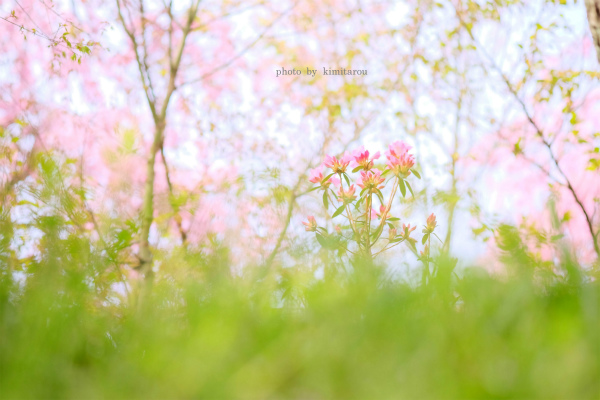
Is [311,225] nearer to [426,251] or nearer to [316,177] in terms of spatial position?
[316,177]

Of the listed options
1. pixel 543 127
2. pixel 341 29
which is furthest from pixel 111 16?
pixel 543 127

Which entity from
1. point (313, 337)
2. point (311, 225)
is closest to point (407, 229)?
point (311, 225)

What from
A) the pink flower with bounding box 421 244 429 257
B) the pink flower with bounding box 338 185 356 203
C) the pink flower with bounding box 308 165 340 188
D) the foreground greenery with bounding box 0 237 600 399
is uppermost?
the pink flower with bounding box 308 165 340 188

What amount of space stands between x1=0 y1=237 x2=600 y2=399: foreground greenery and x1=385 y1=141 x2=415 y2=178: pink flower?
109 centimetres

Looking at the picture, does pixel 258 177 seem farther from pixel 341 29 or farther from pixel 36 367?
pixel 36 367

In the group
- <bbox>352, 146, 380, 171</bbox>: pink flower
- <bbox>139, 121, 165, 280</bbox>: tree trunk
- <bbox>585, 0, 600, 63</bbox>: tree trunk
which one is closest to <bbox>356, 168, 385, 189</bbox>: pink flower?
<bbox>352, 146, 380, 171</bbox>: pink flower

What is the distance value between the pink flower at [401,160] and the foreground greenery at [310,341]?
109 cm

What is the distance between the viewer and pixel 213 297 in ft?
2.87

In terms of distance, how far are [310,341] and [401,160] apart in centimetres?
150

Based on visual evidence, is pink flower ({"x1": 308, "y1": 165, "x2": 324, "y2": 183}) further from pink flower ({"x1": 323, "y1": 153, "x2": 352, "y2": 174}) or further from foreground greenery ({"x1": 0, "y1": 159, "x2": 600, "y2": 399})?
foreground greenery ({"x1": 0, "y1": 159, "x2": 600, "y2": 399})

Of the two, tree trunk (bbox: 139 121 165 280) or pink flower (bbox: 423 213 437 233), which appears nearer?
pink flower (bbox: 423 213 437 233)

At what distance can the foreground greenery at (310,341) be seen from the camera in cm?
59

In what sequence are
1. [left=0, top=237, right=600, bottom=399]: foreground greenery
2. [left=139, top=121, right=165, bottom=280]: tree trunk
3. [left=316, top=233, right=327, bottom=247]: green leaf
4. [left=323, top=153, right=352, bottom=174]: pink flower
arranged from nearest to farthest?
[left=0, top=237, right=600, bottom=399]: foreground greenery
[left=316, top=233, right=327, bottom=247]: green leaf
[left=323, top=153, right=352, bottom=174]: pink flower
[left=139, top=121, right=165, bottom=280]: tree trunk

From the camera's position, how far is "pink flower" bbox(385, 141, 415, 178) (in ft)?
6.72
